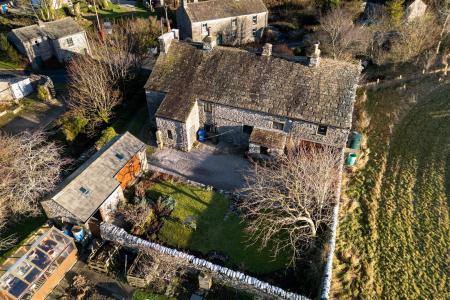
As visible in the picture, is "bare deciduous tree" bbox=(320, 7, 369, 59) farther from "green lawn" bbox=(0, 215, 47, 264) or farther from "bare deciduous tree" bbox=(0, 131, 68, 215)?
"green lawn" bbox=(0, 215, 47, 264)

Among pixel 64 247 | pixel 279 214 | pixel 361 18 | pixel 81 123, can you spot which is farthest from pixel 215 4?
pixel 64 247

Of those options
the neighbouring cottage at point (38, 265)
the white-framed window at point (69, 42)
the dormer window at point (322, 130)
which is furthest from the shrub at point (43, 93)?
the dormer window at point (322, 130)

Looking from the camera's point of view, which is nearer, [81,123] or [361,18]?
[81,123]

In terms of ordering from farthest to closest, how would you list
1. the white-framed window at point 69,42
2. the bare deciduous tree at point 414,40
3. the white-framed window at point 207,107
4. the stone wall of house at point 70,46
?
the white-framed window at point 69,42 < the stone wall of house at point 70,46 < the bare deciduous tree at point 414,40 < the white-framed window at point 207,107

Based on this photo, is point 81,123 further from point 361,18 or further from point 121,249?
point 361,18

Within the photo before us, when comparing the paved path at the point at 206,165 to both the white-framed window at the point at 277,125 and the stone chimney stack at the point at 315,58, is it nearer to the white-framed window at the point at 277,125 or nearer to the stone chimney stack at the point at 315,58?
the white-framed window at the point at 277,125

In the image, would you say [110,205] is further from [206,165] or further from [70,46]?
[70,46]

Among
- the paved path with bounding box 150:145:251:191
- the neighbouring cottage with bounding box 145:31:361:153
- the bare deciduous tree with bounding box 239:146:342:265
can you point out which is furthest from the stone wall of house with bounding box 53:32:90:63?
the bare deciduous tree with bounding box 239:146:342:265
